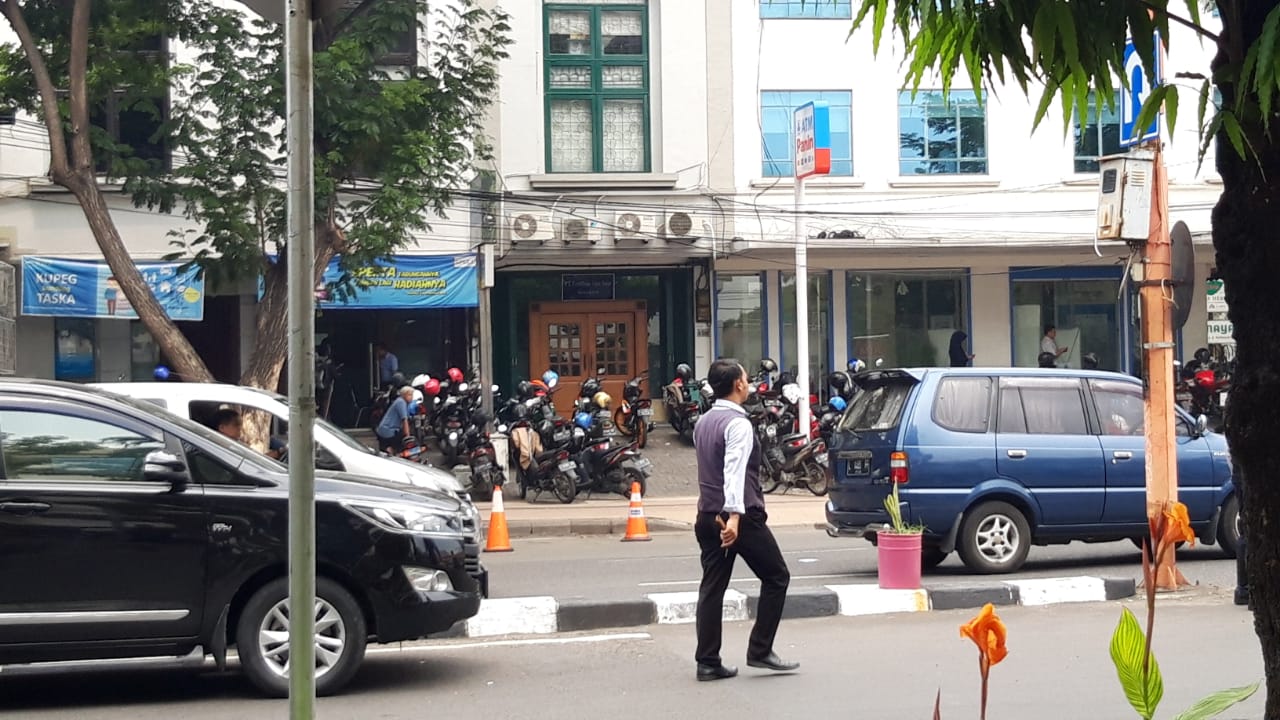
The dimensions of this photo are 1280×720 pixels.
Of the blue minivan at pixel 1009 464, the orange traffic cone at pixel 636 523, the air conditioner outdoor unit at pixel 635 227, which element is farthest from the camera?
the air conditioner outdoor unit at pixel 635 227

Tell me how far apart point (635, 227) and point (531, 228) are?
1835 mm

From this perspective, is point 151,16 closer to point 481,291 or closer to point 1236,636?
point 481,291

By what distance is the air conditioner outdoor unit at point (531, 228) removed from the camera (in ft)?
75.3

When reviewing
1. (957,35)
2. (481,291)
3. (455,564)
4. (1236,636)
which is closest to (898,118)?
(481,291)

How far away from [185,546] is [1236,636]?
643 cm

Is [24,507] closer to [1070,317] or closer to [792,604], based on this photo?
[792,604]

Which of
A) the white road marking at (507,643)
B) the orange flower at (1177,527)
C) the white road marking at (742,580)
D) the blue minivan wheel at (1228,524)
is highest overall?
the orange flower at (1177,527)

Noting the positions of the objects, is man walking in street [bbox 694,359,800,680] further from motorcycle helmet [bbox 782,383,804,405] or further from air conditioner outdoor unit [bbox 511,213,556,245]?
air conditioner outdoor unit [bbox 511,213,556,245]

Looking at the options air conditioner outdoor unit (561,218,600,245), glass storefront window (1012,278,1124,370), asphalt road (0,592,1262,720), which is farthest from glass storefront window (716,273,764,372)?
asphalt road (0,592,1262,720)

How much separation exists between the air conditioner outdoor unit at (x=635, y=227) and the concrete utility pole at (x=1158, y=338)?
13680 mm

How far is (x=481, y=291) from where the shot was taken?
19609 mm

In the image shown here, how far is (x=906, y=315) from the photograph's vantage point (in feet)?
85.9

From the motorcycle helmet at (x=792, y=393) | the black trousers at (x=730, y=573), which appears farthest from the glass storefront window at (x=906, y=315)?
the black trousers at (x=730, y=573)

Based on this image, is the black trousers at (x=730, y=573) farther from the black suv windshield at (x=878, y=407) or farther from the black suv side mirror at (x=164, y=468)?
the black suv windshield at (x=878, y=407)
